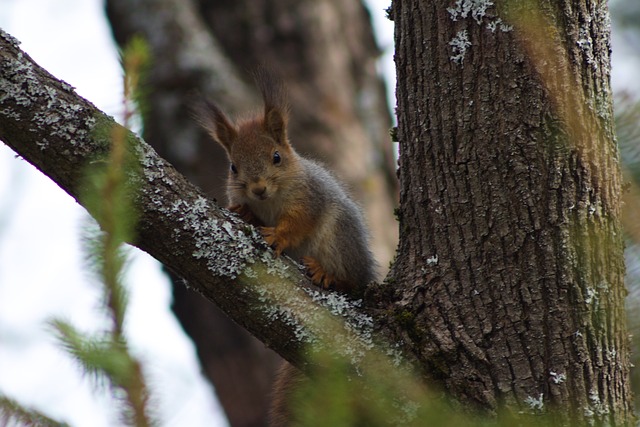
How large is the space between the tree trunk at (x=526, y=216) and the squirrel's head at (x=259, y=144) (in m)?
1.25

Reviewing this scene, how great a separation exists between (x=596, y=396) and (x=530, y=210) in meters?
0.50

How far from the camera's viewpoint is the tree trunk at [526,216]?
192cm

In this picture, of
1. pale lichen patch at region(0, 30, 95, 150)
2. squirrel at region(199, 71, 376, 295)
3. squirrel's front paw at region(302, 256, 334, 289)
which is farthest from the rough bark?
pale lichen patch at region(0, 30, 95, 150)

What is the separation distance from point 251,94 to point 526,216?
300cm

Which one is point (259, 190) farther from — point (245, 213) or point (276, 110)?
point (276, 110)

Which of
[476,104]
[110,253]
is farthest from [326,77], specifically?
[110,253]

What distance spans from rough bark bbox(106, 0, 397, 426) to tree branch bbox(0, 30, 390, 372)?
1.76 m

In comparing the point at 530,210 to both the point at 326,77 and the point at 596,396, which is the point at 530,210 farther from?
the point at 326,77

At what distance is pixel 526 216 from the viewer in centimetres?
197

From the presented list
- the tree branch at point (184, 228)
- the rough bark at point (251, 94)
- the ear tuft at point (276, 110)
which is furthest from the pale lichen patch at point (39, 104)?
the rough bark at point (251, 94)

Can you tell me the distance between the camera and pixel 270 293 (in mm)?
2043

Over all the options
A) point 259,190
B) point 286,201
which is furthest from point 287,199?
point 259,190

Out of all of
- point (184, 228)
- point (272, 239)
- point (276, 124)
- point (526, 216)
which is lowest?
point (184, 228)

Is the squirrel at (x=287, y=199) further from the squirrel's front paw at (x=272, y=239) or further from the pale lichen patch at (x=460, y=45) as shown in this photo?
the pale lichen patch at (x=460, y=45)
